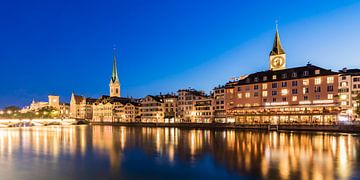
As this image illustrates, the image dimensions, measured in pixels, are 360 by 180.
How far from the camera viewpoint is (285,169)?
23797mm

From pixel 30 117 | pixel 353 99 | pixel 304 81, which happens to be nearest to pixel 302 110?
pixel 304 81

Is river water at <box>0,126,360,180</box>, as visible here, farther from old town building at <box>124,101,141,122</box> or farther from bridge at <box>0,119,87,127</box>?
bridge at <box>0,119,87,127</box>

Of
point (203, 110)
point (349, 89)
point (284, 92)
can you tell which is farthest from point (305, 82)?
point (203, 110)

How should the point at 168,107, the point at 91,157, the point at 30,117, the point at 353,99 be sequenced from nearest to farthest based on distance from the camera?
the point at 91,157, the point at 353,99, the point at 168,107, the point at 30,117

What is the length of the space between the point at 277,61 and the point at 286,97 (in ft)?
124

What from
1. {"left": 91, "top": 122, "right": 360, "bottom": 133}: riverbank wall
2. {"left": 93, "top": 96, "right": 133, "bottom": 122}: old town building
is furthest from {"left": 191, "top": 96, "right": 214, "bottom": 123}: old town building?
{"left": 93, "top": 96, "right": 133, "bottom": 122}: old town building

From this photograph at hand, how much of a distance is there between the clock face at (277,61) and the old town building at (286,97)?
2816 centimetres

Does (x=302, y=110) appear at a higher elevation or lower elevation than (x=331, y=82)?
lower

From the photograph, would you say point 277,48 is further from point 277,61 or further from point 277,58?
point 277,61

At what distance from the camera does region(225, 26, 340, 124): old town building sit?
70875 mm

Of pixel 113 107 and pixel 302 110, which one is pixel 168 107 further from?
pixel 302 110

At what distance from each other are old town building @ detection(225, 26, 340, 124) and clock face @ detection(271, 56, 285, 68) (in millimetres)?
28158

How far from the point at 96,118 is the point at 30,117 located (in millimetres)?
27723

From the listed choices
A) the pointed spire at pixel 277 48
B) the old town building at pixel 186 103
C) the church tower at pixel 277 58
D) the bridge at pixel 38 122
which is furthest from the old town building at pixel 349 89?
the bridge at pixel 38 122
